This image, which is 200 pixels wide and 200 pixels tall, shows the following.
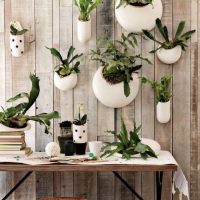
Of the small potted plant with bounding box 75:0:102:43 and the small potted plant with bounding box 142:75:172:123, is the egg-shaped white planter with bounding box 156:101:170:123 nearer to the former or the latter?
the small potted plant with bounding box 142:75:172:123

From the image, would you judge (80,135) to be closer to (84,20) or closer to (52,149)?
(52,149)

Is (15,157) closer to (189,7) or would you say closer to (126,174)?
(126,174)

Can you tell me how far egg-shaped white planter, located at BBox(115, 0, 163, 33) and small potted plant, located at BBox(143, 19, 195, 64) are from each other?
0.05 metres

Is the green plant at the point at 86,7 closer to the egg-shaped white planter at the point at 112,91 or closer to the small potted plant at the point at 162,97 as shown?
the egg-shaped white planter at the point at 112,91

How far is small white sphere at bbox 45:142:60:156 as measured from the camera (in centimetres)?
327

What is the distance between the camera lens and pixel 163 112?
3.47 metres

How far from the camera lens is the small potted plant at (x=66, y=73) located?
11.4ft

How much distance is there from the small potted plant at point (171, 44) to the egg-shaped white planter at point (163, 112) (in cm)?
31

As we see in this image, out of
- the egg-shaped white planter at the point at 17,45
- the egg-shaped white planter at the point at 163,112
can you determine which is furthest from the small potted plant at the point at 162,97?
the egg-shaped white planter at the point at 17,45

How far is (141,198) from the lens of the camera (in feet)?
11.0

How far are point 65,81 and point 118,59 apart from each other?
40 cm

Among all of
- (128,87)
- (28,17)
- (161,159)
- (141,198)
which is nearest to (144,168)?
(161,159)

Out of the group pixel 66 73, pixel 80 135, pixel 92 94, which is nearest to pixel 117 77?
pixel 92 94

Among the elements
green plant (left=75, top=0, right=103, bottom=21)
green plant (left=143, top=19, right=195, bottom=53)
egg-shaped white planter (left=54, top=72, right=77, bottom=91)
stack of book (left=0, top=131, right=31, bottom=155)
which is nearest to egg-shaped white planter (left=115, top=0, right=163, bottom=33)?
green plant (left=143, top=19, right=195, bottom=53)
